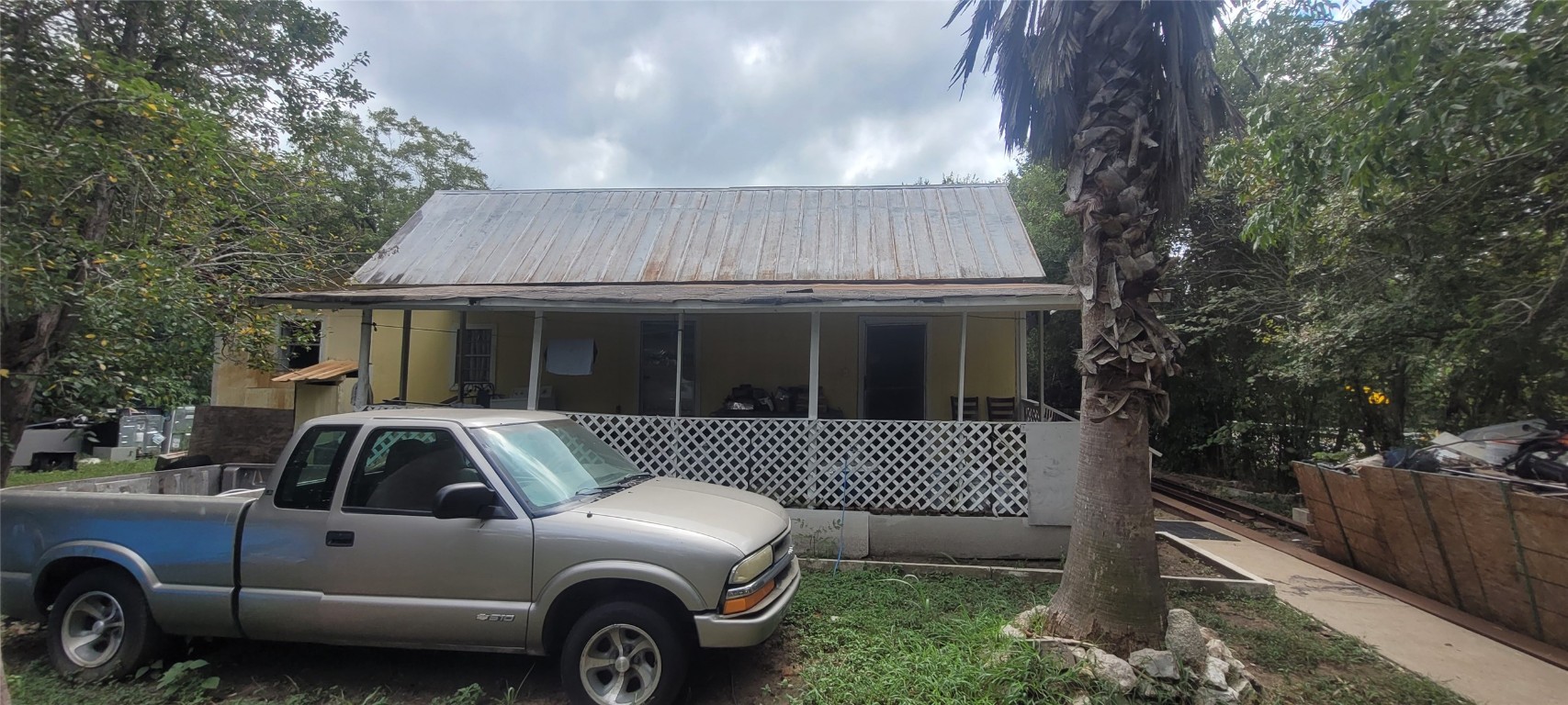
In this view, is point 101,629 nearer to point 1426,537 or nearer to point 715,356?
point 715,356

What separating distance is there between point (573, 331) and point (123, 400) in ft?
18.2

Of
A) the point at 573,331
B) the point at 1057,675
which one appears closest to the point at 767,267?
the point at 573,331

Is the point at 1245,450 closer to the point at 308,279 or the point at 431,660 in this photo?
the point at 431,660

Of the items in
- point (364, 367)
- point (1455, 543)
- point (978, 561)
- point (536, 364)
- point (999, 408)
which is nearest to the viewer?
point (1455, 543)

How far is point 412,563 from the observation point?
12.0 ft

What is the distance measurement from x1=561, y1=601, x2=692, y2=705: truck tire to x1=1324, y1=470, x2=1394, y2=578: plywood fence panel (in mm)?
7182

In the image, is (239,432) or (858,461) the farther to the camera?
(239,432)

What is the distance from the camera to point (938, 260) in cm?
936

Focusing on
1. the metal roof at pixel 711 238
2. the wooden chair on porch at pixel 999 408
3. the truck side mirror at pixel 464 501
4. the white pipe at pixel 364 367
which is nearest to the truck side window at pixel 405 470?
the truck side mirror at pixel 464 501

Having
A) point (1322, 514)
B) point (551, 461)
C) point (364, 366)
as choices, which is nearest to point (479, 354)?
point (364, 366)

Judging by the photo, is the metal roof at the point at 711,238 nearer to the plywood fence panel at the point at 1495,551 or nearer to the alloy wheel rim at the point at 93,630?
the plywood fence panel at the point at 1495,551

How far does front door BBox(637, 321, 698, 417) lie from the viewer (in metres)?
10.4

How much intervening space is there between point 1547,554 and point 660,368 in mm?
9693

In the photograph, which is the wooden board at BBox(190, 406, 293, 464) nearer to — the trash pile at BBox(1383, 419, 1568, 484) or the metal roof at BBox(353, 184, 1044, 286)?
the metal roof at BBox(353, 184, 1044, 286)
